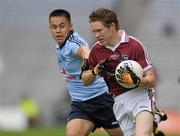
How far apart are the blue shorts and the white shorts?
45.4 inches

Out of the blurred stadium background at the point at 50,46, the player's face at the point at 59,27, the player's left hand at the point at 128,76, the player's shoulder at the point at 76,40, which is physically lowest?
the blurred stadium background at the point at 50,46

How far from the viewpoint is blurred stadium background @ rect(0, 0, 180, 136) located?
26.4 metres

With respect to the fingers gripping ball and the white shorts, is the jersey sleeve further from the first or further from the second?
the white shorts

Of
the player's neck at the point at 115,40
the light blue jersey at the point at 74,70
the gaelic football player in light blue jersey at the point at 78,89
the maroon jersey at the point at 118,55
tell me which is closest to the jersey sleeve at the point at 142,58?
the maroon jersey at the point at 118,55

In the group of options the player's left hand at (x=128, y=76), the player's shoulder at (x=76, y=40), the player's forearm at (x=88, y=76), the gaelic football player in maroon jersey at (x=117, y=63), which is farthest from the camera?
the player's shoulder at (x=76, y=40)

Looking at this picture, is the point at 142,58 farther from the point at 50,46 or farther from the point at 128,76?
the point at 50,46

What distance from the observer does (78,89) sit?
9430 millimetres

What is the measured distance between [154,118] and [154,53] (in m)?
20.4

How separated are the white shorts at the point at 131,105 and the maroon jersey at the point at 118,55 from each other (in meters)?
0.10

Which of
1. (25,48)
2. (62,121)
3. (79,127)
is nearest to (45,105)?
(62,121)

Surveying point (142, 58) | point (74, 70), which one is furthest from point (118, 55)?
point (74, 70)

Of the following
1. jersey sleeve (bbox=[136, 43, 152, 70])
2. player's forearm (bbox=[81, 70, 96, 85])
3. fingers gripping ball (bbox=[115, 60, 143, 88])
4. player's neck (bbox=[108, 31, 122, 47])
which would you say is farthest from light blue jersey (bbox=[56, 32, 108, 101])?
fingers gripping ball (bbox=[115, 60, 143, 88])

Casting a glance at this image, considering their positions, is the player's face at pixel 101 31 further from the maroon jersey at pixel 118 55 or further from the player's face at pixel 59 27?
the player's face at pixel 59 27

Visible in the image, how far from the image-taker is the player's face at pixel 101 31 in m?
8.00
